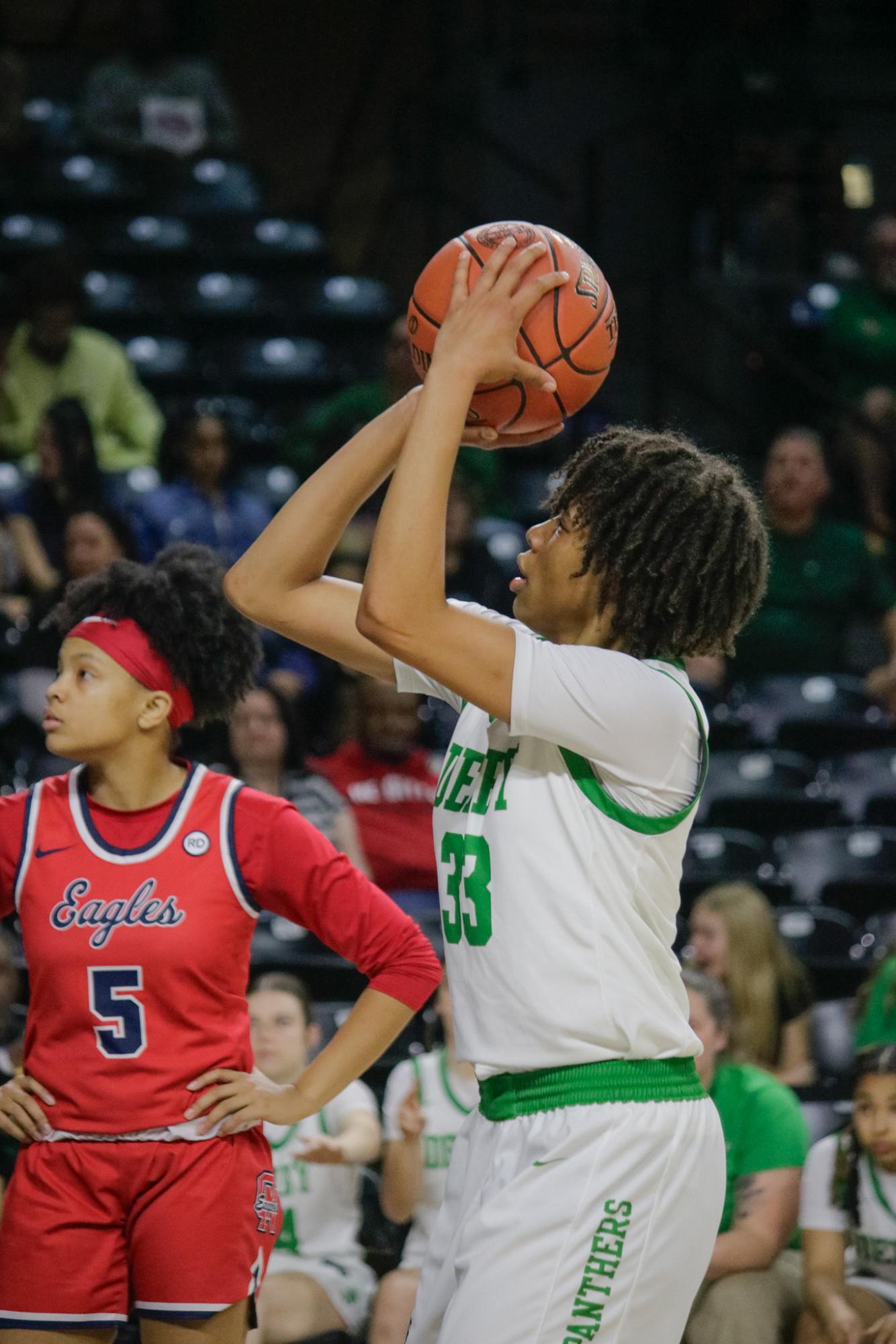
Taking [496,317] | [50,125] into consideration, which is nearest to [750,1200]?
[496,317]

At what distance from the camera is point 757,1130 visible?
14.5 feet

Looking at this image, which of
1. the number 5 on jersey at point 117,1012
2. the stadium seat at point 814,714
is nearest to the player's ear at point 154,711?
the number 5 on jersey at point 117,1012

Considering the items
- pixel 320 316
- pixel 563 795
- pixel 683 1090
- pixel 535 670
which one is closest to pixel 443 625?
pixel 535 670

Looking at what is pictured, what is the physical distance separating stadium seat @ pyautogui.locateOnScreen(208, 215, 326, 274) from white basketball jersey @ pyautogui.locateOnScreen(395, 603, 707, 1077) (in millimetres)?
8192

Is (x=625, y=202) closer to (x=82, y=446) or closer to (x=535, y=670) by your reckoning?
(x=82, y=446)

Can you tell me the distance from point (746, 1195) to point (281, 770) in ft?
6.77

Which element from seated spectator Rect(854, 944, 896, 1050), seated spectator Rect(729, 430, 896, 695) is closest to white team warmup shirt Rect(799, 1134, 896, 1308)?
seated spectator Rect(854, 944, 896, 1050)

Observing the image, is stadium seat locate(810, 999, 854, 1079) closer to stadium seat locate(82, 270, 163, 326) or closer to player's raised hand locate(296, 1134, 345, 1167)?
player's raised hand locate(296, 1134, 345, 1167)

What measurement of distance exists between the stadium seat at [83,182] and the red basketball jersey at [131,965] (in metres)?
8.14

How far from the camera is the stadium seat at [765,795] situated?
6.49m

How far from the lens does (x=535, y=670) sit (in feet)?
7.80

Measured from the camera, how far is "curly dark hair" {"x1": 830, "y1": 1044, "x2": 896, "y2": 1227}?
418 centimetres

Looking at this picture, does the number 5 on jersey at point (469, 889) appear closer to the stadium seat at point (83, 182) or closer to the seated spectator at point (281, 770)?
the seated spectator at point (281, 770)

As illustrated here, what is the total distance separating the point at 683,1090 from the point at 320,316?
7848 mm
